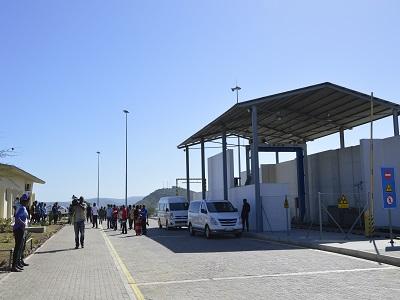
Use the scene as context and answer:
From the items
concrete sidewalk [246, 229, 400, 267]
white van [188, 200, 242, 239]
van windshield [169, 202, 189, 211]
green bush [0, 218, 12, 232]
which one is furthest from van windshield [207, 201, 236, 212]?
green bush [0, 218, 12, 232]

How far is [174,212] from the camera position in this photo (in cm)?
3156

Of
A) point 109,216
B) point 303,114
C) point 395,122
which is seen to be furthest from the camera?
point 109,216

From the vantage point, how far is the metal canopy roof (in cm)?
2598

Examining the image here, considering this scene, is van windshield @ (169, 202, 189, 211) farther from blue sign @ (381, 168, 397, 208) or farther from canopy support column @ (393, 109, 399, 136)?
blue sign @ (381, 168, 397, 208)

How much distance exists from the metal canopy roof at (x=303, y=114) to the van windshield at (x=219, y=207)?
16.8 feet

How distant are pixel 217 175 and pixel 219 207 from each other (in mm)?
12586

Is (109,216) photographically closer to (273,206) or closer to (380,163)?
(273,206)

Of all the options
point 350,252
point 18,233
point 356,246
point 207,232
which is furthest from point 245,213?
point 18,233

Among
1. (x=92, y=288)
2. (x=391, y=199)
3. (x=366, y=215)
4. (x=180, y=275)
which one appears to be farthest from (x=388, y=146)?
(x=92, y=288)

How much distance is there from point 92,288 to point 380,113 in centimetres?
2242

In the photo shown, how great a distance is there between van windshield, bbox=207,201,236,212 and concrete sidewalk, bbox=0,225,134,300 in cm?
823

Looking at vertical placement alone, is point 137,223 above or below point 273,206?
below

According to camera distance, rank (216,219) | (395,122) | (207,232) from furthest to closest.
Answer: (395,122) < (207,232) < (216,219)

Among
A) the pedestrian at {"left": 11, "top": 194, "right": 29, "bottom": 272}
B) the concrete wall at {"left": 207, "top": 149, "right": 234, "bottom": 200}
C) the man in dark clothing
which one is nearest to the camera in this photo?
the pedestrian at {"left": 11, "top": 194, "right": 29, "bottom": 272}
